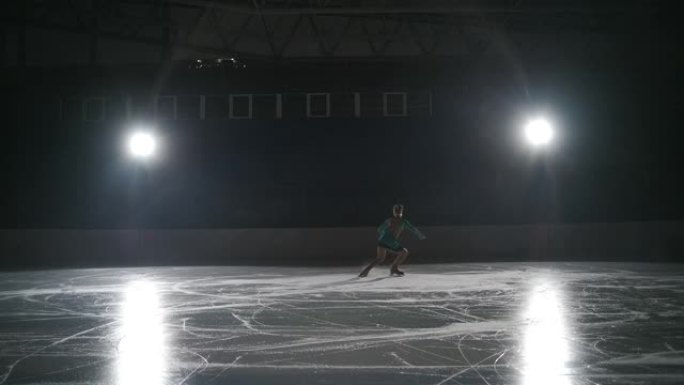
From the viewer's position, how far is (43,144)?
20109 mm

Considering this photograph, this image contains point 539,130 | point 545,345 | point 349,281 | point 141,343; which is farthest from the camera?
point 539,130

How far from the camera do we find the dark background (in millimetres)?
19188

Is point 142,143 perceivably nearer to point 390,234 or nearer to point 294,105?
point 294,105

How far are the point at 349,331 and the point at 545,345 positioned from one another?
237 cm

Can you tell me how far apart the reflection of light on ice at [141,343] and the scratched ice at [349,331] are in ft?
0.07

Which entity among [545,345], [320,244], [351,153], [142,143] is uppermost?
[142,143]

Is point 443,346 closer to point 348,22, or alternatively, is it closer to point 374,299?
point 374,299

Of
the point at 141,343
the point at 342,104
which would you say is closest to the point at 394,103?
the point at 342,104

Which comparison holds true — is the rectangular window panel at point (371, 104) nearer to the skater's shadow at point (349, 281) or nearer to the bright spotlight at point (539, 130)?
the bright spotlight at point (539, 130)

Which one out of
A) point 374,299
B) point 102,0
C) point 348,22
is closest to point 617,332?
point 374,299

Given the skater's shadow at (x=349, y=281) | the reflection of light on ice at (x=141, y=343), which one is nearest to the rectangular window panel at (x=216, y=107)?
the skater's shadow at (x=349, y=281)

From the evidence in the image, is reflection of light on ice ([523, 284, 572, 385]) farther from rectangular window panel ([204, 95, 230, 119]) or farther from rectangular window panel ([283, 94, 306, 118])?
rectangular window panel ([204, 95, 230, 119])

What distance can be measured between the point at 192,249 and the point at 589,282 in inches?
506

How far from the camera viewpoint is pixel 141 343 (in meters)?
6.25
